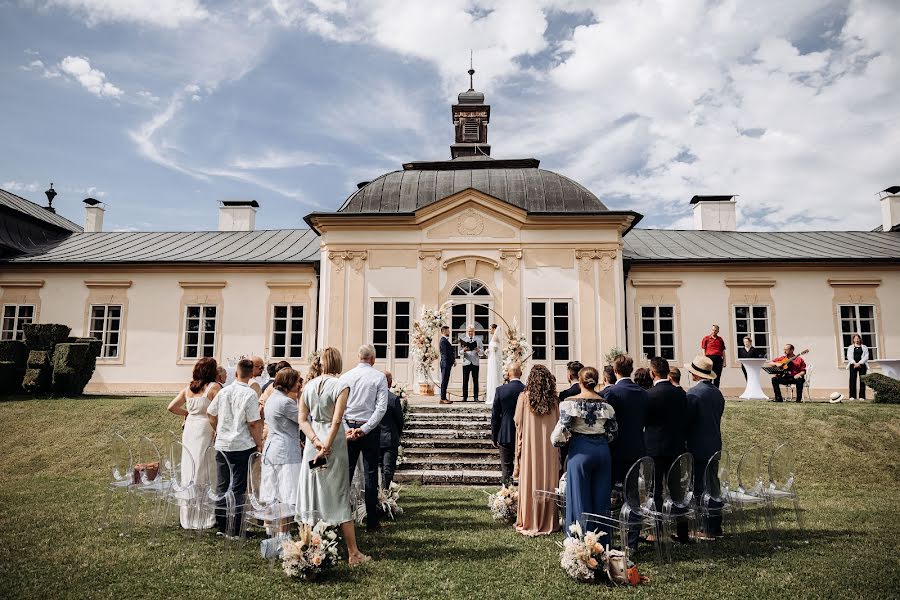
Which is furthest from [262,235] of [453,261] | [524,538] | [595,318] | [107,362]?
[524,538]

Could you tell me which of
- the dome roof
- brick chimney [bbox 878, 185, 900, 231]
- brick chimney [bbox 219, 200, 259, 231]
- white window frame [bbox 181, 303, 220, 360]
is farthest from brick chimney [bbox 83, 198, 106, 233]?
brick chimney [bbox 878, 185, 900, 231]

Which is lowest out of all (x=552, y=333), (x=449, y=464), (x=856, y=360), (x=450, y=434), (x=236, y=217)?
(x=449, y=464)

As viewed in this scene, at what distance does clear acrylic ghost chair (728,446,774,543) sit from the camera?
5559 millimetres

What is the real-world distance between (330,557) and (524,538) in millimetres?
1909

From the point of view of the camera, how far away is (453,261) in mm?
15133

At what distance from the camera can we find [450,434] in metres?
9.77

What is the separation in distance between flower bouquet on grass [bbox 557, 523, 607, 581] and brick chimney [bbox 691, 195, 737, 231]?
724 inches

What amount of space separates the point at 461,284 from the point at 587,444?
10660mm

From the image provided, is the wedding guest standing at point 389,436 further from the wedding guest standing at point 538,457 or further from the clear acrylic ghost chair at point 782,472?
the clear acrylic ghost chair at point 782,472

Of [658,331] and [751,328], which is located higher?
[751,328]

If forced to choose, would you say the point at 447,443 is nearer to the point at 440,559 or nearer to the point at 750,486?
the point at 440,559

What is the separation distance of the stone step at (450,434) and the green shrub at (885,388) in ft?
28.4

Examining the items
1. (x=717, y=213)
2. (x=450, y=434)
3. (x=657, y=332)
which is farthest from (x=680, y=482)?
(x=717, y=213)

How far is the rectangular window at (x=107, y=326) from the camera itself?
17.0 m
